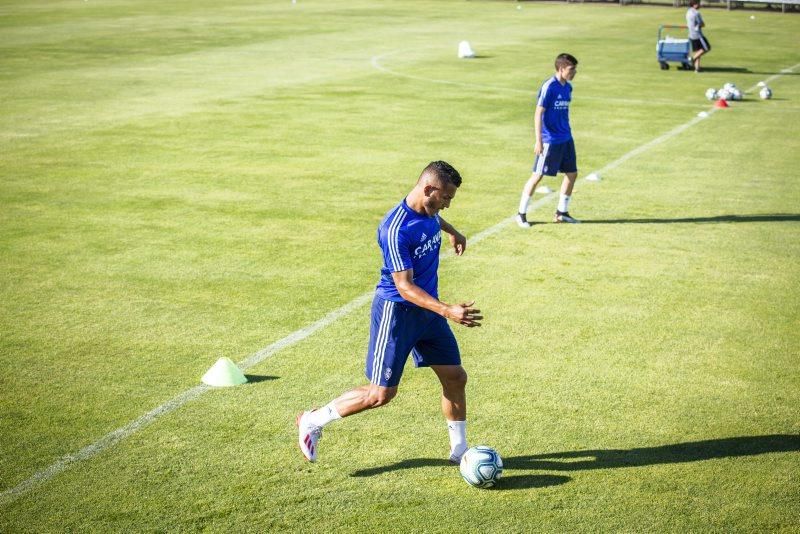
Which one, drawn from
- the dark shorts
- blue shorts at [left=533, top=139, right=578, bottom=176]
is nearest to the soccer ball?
blue shorts at [left=533, top=139, right=578, bottom=176]

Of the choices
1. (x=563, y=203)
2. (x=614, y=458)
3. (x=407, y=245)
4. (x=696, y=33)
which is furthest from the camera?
(x=696, y=33)

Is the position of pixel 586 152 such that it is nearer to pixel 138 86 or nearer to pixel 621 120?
pixel 621 120

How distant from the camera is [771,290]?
36.8 ft

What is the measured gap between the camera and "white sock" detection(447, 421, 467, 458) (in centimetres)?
718

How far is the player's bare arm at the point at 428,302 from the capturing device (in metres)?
6.28

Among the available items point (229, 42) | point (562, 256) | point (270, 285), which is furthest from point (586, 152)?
point (229, 42)

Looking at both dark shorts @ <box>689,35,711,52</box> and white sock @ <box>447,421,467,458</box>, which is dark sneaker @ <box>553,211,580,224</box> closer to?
white sock @ <box>447,421,467,458</box>

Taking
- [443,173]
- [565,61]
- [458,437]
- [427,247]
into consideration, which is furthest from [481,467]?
[565,61]

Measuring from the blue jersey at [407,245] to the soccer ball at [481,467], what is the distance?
4.03 ft

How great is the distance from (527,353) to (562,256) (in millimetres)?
3468

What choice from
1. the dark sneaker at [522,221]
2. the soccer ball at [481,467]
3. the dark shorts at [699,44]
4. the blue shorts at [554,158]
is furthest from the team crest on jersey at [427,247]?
the dark shorts at [699,44]

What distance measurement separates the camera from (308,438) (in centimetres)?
715

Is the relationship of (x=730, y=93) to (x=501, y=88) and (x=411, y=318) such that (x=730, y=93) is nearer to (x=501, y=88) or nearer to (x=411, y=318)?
(x=501, y=88)

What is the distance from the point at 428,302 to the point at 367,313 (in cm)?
387
